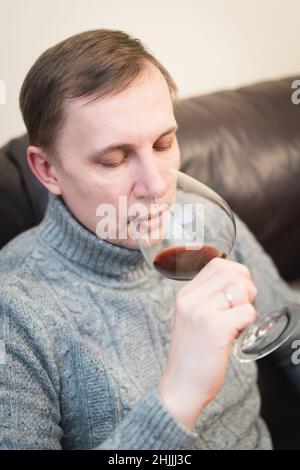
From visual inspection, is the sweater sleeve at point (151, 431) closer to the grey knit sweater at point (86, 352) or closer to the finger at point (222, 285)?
the grey knit sweater at point (86, 352)

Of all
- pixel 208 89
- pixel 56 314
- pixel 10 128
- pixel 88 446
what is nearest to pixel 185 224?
pixel 56 314

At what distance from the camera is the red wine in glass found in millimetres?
726

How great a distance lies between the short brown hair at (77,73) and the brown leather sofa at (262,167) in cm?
28

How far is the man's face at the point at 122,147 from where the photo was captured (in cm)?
77

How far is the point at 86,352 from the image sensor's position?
84 cm

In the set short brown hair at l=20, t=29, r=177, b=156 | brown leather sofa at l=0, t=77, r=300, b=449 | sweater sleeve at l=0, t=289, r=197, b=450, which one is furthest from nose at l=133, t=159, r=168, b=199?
brown leather sofa at l=0, t=77, r=300, b=449

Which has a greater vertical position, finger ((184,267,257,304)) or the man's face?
the man's face

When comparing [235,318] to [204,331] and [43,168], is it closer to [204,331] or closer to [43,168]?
[204,331]

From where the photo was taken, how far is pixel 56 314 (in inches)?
32.8

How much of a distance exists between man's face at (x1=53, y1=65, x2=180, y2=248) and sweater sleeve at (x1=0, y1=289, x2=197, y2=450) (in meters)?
0.20

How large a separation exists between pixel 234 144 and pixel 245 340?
60 cm

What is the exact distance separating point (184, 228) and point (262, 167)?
63 centimetres

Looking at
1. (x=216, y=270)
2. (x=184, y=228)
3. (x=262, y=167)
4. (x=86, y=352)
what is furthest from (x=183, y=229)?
(x=262, y=167)

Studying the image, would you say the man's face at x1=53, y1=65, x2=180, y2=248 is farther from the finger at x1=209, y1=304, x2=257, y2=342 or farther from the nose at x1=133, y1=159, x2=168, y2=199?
the finger at x1=209, y1=304, x2=257, y2=342
